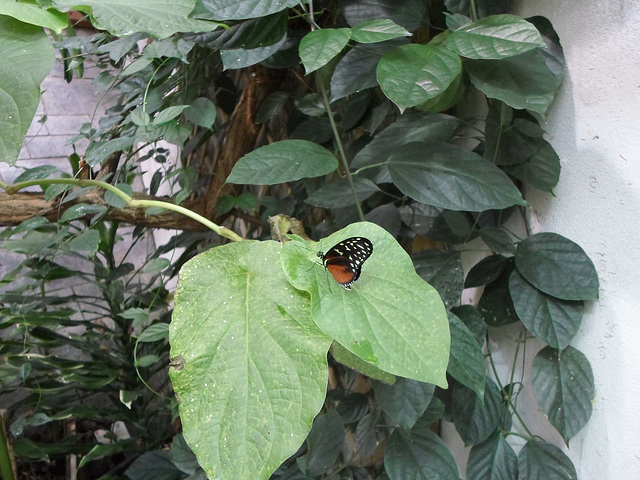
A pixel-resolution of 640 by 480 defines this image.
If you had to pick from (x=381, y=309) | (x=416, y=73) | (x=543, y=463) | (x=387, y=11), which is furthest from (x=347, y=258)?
(x=543, y=463)

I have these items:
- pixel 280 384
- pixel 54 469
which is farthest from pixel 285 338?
pixel 54 469

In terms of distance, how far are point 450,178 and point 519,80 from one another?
6.0 inches

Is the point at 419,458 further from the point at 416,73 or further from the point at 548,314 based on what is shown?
the point at 416,73

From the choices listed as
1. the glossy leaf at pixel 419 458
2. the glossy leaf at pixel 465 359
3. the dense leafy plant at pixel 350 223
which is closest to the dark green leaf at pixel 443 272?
the dense leafy plant at pixel 350 223

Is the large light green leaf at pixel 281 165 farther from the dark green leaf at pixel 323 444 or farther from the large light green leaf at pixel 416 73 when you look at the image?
the dark green leaf at pixel 323 444

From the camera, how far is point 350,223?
90 centimetres

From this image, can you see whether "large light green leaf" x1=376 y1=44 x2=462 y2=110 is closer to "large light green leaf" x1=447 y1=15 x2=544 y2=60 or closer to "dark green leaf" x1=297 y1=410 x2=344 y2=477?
"large light green leaf" x1=447 y1=15 x2=544 y2=60

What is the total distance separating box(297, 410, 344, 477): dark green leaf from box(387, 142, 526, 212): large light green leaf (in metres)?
0.46

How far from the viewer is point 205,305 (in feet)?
1.65

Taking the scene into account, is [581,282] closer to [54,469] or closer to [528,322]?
[528,322]

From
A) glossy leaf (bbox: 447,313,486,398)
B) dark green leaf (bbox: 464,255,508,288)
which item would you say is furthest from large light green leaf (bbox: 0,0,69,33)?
dark green leaf (bbox: 464,255,508,288)

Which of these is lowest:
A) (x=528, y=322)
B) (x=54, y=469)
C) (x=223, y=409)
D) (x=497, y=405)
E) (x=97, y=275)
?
(x=54, y=469)

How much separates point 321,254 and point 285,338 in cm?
9

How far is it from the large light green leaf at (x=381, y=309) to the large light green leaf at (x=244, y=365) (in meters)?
0.03
